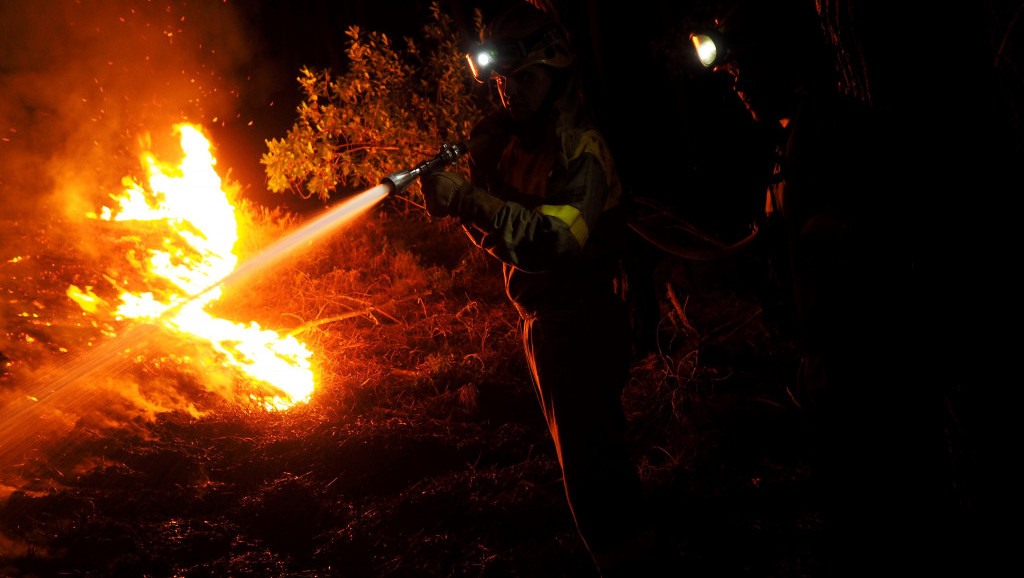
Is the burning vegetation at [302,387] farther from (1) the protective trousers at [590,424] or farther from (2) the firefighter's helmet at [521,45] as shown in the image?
(2) the firefighter's helmet at [521,45]

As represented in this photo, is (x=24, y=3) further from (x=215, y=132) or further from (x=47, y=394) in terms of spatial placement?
(x=215, y=132)

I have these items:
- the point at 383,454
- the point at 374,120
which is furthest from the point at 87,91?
the point at 383,454

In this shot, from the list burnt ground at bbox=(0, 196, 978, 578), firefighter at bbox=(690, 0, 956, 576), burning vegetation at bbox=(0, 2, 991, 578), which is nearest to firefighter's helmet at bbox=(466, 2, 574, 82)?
burning vegetation at bbox=(0, 2, 991, 578)

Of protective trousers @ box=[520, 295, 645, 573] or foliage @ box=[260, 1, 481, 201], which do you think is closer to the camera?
protective trousers @ box=[520, 295, 645, 573]

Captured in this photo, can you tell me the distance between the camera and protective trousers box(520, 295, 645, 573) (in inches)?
101

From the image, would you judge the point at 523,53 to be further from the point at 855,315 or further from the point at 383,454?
the point at 383,454

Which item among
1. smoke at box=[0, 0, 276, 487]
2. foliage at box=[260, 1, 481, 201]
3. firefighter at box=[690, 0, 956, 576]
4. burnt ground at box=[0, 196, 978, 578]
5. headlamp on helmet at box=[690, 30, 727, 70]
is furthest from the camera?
foliage at box=[260, 1, 481, 201]

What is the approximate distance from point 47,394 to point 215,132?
913cm

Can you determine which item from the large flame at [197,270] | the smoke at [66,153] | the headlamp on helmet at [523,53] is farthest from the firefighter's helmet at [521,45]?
the smoke at [66,153]

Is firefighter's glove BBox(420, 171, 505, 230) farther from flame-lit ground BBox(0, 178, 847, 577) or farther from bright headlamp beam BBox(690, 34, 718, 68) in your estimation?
flame-lit ground BBox(0, 178, 847, 577)

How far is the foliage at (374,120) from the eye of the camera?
6.62m

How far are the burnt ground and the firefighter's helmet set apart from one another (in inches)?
91.8

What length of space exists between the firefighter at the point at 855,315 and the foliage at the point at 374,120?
4654mm

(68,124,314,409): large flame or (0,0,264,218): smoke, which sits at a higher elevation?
(0,0,264,218): smoke
